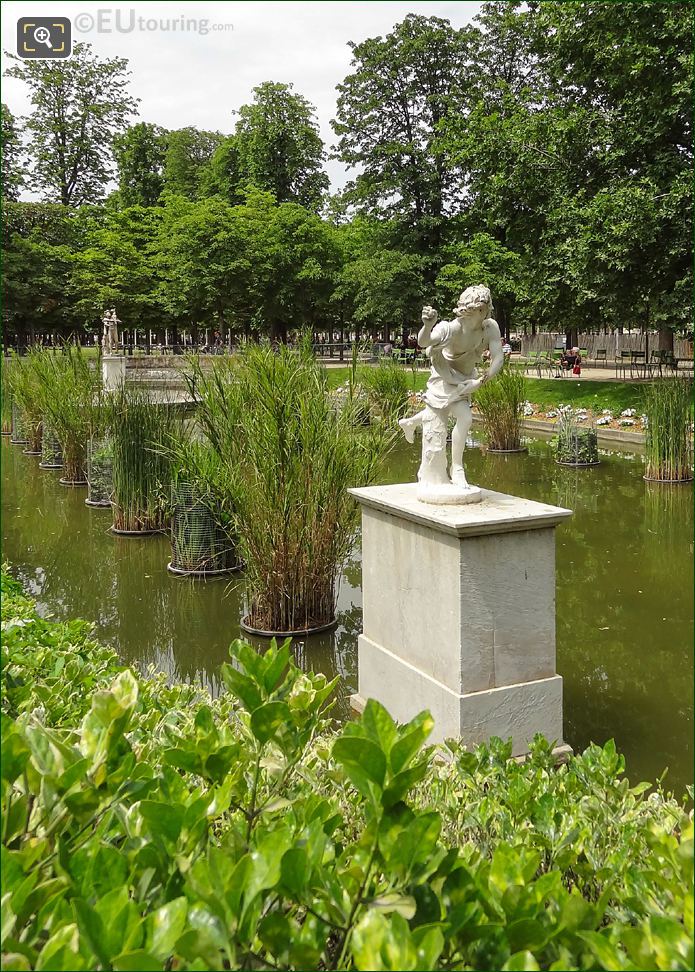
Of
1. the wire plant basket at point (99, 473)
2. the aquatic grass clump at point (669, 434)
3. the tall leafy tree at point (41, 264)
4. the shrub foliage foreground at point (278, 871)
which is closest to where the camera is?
the shrub foliage foreground at point (278, 871)

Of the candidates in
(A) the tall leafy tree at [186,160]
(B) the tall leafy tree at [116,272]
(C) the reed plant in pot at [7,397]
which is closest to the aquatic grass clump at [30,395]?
(C) the reed plant in pot at [7,397]

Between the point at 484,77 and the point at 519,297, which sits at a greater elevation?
the point at 484,77

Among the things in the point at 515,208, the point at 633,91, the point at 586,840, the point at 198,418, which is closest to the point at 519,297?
the point at 515,208

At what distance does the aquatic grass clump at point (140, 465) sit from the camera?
310 inches

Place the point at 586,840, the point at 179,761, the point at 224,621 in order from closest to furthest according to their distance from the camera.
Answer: the point at 179,761, the point at 586,840, the point at 224,621

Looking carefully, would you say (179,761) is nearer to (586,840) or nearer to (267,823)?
(267,823)

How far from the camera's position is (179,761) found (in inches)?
55.7

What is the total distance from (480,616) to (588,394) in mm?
15296

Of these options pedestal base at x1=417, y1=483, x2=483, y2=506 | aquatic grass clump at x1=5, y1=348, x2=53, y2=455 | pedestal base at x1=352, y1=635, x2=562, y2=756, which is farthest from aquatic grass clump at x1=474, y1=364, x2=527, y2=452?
pedestal base at x1=352, y1=635, x2=562, y2=756

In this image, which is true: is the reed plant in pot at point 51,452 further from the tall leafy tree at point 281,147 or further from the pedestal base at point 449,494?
the tall leafy tree at point 281,147

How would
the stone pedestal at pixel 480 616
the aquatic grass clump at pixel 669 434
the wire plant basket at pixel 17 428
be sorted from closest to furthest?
the stone pedestal at pixel 480 616
the aquatic grass clump at pixel 669 434
the wire plant basket at pixel 17 428

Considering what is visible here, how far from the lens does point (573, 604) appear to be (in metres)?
6.06

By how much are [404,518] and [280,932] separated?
2.76m

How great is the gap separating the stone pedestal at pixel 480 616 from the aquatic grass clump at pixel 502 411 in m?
9.07
